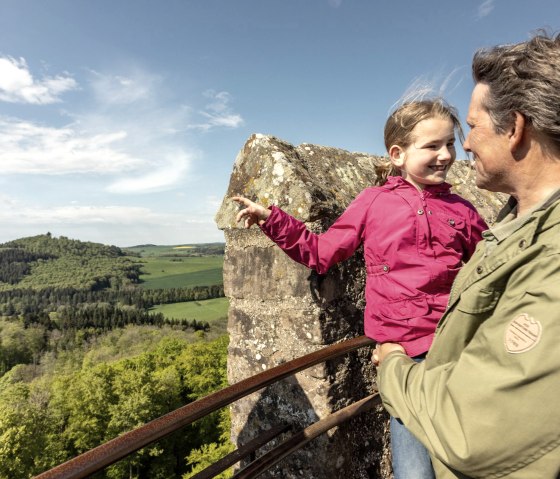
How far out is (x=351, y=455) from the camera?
2.72 meters

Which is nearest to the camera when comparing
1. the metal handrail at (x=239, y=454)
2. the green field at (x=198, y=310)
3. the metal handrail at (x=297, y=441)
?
the metal handrail at (x=239, y=454)

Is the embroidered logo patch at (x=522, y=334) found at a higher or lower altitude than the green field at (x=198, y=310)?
higher

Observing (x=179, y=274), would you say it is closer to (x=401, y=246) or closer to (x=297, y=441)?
(x=297, y=441)

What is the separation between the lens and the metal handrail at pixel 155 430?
3.56ft

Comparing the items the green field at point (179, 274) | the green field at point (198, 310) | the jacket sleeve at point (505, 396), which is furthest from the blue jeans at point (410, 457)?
the green field at point (179, 274)

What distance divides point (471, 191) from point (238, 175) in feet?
6.84

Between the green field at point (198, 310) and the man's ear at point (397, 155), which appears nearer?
the man's ear at point (397, 155)

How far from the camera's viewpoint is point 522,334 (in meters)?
0.93

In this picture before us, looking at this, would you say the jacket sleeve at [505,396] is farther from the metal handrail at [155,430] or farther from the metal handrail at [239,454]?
the metal handrail at [239,454]

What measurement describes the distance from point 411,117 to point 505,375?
5.54 ft

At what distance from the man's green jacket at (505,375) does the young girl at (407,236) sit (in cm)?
80

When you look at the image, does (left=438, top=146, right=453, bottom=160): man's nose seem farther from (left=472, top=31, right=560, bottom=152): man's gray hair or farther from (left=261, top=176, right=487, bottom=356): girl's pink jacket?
(left=472, top=31, right=560, bottom=152): man's gray hair

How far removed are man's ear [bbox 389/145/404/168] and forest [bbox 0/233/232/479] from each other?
16.5m

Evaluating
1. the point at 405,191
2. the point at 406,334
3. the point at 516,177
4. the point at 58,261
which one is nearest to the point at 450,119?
the point at 405,191
